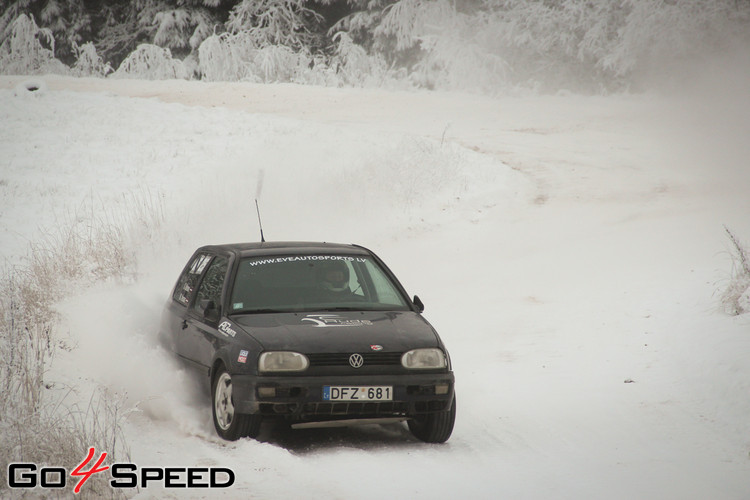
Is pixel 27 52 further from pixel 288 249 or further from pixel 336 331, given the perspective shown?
pixel 336 331

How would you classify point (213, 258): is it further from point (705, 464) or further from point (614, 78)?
point (614, 78)

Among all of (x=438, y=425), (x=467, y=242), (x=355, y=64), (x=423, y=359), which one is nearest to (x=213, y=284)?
(x=423, y=359)

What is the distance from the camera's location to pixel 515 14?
1646 inches

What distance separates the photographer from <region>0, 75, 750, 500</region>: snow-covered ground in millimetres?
6562

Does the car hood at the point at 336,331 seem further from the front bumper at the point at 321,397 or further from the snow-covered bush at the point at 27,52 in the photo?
the snow-covered bush at the point at 27,52

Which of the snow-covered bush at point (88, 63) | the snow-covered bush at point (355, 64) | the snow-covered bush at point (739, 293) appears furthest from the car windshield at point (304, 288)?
the snow-covered bush at point (88, 63)

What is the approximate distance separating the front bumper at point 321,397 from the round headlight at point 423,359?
7 centimetres

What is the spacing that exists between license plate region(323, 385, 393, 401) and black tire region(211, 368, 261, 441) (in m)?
0.52

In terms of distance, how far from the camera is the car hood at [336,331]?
658 cm

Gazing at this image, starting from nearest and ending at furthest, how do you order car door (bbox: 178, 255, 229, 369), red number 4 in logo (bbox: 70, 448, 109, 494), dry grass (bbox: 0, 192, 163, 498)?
red number 4 in logo (bbox: 70, 448, 109, 494), dry grass (bbox: 0, 192, 163, 498), car door (bbox: 178, 255, 229, 369)

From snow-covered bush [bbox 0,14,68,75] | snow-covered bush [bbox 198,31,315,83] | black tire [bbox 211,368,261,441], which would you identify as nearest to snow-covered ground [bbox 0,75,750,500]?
black tire [bbox 211,368,261,441]

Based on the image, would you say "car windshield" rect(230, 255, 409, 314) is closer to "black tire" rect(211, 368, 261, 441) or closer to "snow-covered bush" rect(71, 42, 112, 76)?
"black tire" rect(211, 368, 261, 441)

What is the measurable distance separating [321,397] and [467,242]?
13238mm

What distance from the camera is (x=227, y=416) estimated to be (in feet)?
22.1
